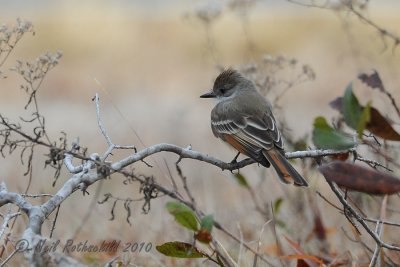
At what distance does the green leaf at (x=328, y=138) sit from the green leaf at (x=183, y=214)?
579mm

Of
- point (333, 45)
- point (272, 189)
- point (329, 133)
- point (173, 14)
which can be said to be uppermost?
point (173, 14)

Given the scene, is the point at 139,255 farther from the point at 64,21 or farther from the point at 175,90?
the point at 64,21

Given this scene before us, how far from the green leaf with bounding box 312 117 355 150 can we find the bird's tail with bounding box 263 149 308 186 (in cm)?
155

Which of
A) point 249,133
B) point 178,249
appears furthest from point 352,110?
point 249,133

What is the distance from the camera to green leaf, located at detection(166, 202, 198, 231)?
3.03m

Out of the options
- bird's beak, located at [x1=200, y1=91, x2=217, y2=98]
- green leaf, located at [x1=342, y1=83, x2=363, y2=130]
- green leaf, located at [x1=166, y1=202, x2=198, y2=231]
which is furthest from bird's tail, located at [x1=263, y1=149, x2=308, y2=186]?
green leaf, located at [x1=342, y1=83, x2=363, y2=130]

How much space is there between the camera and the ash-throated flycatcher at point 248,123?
4.76 metres

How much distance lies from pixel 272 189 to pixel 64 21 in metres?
12.5

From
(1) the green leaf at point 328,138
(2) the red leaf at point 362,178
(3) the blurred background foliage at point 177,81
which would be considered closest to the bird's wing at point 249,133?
(3) the blurred background foliage at point 177,81

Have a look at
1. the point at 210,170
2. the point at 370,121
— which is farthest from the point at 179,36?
the point at 370,121

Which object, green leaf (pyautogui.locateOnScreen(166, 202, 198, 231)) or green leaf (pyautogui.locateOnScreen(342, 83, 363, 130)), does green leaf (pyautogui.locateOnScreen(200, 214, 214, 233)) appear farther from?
green leaf (pyautogui.locateOnScreen(342, 83, 363, 130))

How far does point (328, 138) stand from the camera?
272 cm

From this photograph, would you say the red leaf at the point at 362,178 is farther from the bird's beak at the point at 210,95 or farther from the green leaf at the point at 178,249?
the bird's beak at the point at 210,95

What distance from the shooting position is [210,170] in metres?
9.70
